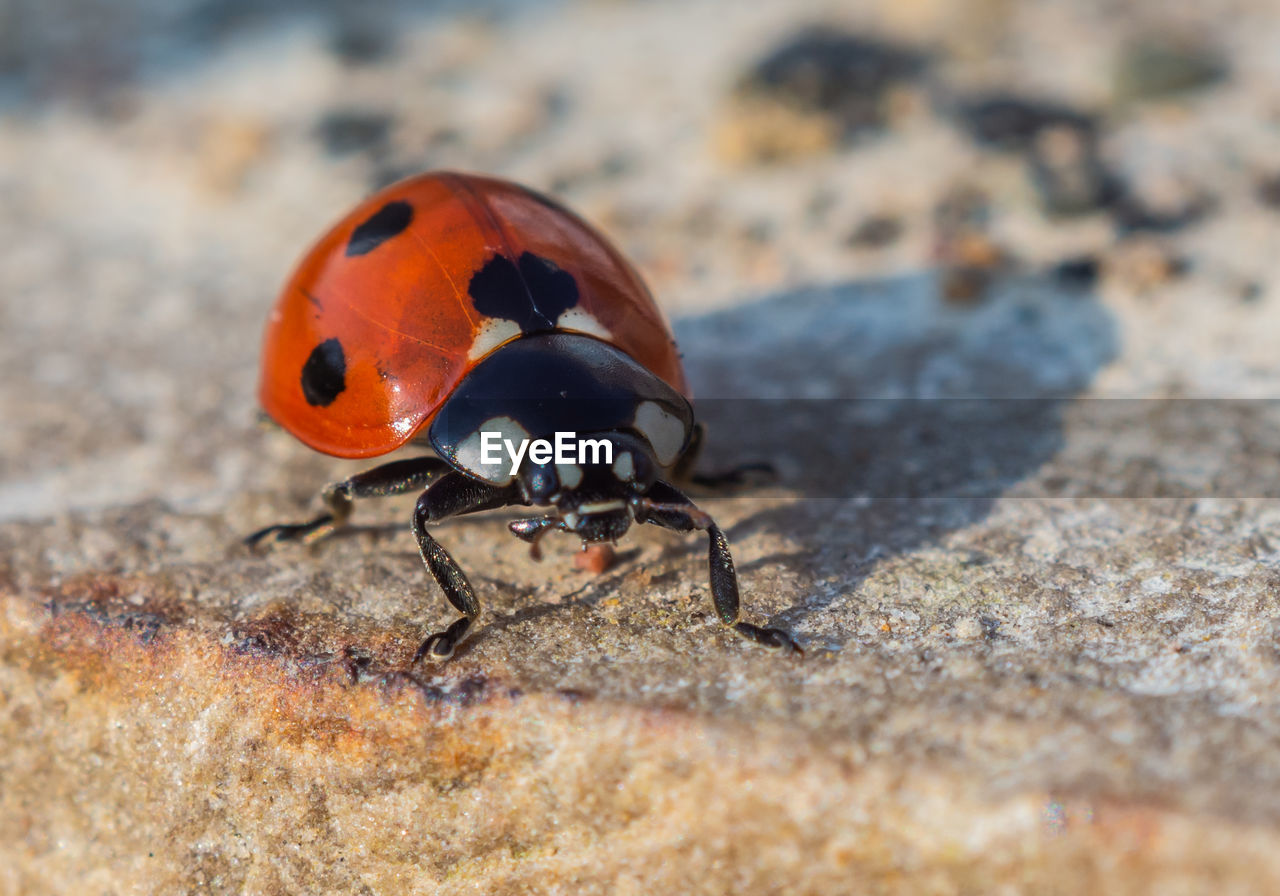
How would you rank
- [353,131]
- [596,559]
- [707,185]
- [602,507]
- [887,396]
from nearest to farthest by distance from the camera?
[602,507] < [596,559] < [887,396] < [707,185] < [353,131]

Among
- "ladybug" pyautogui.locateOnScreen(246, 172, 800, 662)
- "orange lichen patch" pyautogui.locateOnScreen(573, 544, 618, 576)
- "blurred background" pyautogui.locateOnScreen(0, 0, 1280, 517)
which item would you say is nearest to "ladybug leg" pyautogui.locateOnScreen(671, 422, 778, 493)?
"ladybug" pyautogui.locateOnScreen(246, 172, 800, 662)

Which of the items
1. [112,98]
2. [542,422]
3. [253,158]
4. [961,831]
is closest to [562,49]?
[253,158]

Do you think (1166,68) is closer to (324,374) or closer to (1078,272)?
(1078,272)

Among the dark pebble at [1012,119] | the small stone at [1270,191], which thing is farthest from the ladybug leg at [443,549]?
the small stone at [1270,191]

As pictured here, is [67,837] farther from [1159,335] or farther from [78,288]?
[1159,335]

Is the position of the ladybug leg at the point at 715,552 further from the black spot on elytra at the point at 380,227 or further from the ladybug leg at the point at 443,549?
the black spot on elytra at the point at 380,227

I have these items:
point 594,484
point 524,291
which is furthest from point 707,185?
point 594,484
